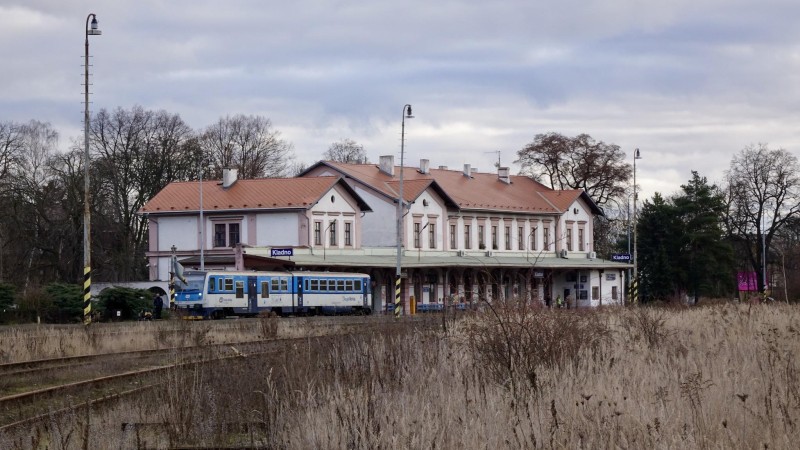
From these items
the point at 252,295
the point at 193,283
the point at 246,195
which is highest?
the point at 246,195

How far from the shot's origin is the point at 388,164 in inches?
3169

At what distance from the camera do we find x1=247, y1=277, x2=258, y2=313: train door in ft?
184

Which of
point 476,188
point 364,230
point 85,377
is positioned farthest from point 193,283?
point 476,188

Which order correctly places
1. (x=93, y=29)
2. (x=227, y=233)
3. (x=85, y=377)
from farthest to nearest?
1. (x=227, y=233)
2. (x=93, y=29)
3. (x=85, y=377)

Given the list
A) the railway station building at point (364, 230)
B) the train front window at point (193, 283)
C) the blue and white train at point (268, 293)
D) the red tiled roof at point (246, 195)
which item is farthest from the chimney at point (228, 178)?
the train front window at point (193, 283)

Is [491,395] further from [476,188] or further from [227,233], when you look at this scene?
[476,188]

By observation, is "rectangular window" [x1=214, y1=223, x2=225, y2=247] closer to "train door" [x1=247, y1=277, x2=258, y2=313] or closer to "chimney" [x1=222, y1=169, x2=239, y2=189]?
"chimney" [x1=222, y1=169, x2=239, y2=189]

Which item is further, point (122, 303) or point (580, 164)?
point (580, 164)

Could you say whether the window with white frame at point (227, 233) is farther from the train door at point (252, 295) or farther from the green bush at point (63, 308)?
the green bush at point (63, 308)

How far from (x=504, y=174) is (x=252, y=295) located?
3722cm

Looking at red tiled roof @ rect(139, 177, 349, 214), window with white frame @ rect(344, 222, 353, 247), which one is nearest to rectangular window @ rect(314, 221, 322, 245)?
red tiled roof @ rect(139, 177, 349, 214)

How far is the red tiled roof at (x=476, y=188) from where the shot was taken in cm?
7606

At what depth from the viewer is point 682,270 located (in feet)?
262

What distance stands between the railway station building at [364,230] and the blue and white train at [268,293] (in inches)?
74.5
